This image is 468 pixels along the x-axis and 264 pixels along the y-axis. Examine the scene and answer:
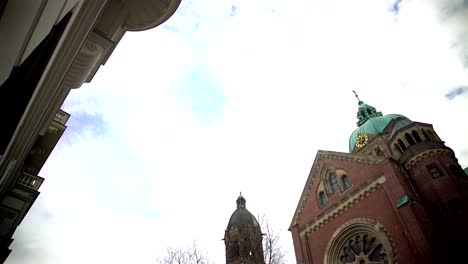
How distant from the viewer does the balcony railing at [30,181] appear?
1099cm

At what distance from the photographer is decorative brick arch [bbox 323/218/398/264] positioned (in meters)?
16.0

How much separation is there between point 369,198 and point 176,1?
17682mm

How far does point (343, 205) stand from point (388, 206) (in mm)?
3120

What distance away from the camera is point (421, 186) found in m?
18.0

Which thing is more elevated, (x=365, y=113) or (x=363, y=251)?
(x=365, y=113)

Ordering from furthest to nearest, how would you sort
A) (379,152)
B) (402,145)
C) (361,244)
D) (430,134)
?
(379,152) → (402,145) → (430,134) → (361,244)

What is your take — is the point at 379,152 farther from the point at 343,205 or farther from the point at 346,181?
the point at 343,205

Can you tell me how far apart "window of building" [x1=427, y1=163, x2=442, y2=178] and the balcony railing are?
22363 mm

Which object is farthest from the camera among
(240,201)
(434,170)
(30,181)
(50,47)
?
(240,201)

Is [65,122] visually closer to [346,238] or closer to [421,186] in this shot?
[346,238]

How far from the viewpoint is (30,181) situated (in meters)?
11.2

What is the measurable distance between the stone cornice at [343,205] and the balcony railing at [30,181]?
57.5 feet

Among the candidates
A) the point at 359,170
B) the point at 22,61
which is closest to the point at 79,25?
the point at 22,61

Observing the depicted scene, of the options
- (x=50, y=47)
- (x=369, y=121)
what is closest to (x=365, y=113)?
(x=369, y=121)
